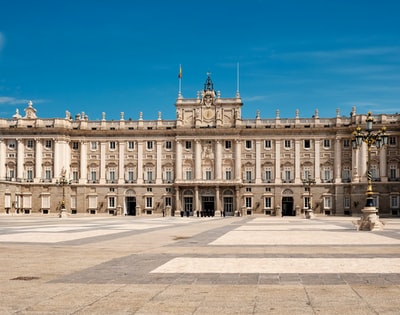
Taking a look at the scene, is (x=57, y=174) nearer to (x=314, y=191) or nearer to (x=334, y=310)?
(x=314, y=191)

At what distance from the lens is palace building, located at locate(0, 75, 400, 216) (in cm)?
9106

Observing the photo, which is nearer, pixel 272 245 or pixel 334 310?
pixel 334 310

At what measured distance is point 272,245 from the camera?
2227cm

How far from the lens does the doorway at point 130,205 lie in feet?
311

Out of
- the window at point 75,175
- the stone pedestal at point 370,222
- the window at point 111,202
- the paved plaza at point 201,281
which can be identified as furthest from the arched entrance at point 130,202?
the paved plaza at point 201,281

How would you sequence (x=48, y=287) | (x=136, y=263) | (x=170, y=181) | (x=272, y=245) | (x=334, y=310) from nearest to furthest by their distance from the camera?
(x=334, y=310) < (x=48, y=287) < (x=136, y=263) < (x=272, y=245) < (x=170, y=181)

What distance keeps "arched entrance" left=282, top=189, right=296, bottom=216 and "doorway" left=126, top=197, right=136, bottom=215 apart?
24560 millimetres

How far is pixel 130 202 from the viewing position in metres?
94.9

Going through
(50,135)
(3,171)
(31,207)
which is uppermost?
(50,135)

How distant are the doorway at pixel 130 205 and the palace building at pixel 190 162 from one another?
6.6 inches

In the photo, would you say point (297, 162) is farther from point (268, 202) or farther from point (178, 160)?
point (178, 160)

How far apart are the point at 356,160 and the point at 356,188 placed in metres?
4.49

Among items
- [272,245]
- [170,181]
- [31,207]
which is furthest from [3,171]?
[272,245]

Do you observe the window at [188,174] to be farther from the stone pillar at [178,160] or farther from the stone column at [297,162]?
the stone column at [297,162]
